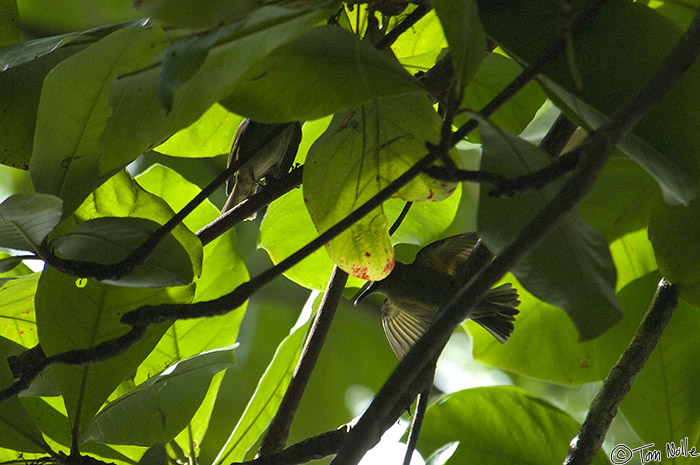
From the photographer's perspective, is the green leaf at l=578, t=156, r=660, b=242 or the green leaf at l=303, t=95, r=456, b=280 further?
the green leaf at l=578, t=156, r=660, b=242

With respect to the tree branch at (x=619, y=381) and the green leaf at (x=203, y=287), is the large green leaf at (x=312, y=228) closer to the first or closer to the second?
the green leaf at (x=203, y=287)

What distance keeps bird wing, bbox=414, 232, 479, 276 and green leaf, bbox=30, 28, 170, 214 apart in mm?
534

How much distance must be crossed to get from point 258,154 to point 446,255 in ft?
1.10

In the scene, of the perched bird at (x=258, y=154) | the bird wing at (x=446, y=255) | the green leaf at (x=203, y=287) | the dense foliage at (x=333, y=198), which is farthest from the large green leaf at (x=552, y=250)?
the green leaf at (x=203, y=287)

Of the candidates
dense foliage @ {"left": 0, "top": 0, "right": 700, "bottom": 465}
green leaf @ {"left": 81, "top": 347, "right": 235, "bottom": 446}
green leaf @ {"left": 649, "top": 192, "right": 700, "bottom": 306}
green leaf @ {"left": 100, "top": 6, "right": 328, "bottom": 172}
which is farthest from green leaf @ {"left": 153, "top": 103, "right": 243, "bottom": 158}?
green leaf @ {"left": 649, "top": 192, "right": 700, "bottom": 306}

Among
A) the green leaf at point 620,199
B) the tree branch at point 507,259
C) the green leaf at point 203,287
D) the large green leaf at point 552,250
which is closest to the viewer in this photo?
the tree branch at point 507,259

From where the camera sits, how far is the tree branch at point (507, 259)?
1.17 ft

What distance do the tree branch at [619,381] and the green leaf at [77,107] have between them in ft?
1.57

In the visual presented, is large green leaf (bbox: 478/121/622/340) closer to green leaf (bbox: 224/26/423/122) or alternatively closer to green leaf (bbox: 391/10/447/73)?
green leaf (bbox: 224/26/423/122)

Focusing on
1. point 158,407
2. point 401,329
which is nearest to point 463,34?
point 158,407

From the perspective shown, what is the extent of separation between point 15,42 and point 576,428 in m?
0.84

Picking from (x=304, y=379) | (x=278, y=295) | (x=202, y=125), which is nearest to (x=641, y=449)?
(x=304, y=379)

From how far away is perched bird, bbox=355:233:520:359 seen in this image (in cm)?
94

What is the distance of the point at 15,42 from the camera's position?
2.47ft
